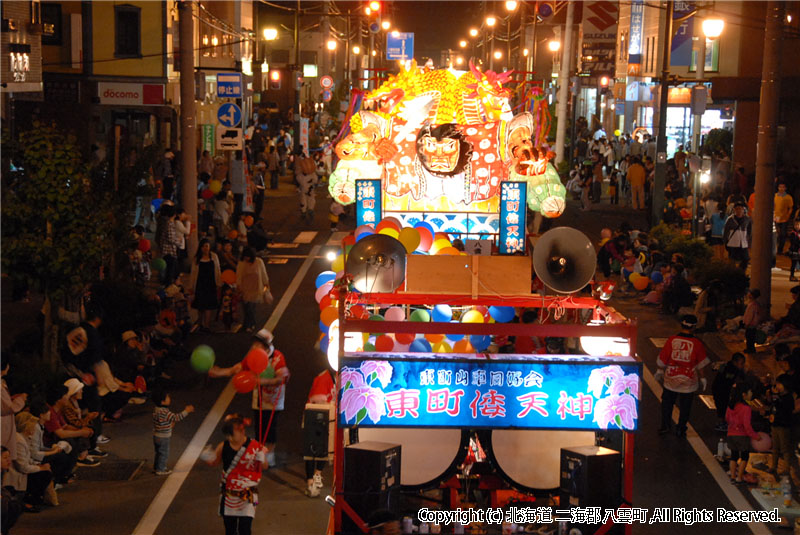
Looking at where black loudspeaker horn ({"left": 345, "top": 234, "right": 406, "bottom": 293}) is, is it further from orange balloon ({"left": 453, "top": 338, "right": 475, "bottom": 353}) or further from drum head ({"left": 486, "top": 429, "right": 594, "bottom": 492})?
orange balloon ({"left": 453, "top": 338, "right": 475, "bottom": 353})

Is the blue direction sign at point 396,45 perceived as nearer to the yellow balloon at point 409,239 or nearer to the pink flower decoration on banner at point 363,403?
the yellow balloon at point 409,239

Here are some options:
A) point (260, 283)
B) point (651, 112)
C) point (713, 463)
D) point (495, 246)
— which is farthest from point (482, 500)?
point (651, 112)

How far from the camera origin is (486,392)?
757 centimetres

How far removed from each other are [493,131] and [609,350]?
11942 mm

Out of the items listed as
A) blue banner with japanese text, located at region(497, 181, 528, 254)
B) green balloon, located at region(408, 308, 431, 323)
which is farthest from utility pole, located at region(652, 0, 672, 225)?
green balloon, located at region(408, 308, 431, 323)

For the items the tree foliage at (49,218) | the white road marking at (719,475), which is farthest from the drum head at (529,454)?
the tree foliage at (49,218)

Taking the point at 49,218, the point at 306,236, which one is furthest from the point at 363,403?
the point at 306,236

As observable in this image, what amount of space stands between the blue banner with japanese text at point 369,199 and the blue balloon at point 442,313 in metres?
6.38

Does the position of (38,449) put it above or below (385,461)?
below

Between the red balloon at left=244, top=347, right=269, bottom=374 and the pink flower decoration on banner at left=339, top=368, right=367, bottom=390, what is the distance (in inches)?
137

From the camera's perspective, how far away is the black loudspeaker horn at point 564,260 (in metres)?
9.09

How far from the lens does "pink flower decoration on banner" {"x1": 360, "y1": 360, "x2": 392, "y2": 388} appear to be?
297 inches

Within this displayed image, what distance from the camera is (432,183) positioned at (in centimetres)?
1956

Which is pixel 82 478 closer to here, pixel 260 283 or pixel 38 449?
pixel 38 449
